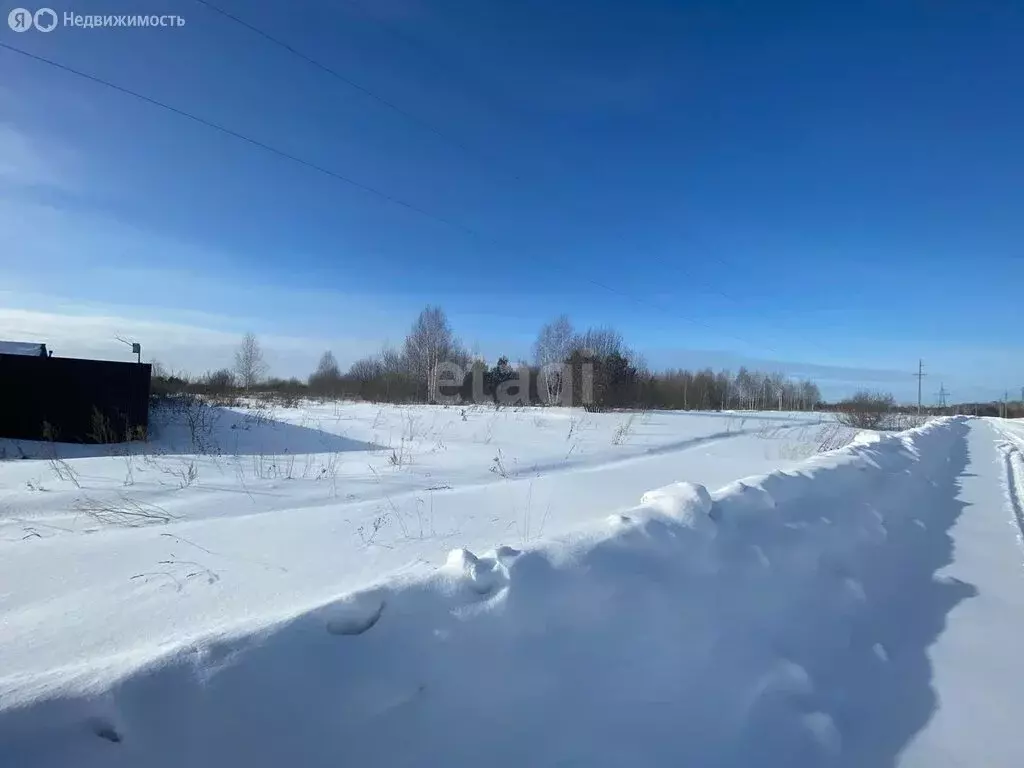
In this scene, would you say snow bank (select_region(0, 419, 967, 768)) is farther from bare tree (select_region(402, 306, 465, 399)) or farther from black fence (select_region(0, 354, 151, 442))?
bare tree (select_region(402, 306, 465, 399))

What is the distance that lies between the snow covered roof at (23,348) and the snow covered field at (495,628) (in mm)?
10205

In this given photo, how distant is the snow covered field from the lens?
1.43 m

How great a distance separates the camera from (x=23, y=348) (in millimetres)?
13227

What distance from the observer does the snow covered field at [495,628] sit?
143cm

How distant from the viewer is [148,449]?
26.8 feet

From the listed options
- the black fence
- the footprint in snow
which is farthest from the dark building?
the footprint in snow

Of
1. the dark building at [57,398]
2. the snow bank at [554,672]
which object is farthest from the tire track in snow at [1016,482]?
the dark building at [57,398]

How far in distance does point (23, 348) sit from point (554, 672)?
16.8 metres

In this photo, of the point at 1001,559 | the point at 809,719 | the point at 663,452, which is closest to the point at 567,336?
the point at 663,452

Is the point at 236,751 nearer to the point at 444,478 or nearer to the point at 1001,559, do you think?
the point at 444,478

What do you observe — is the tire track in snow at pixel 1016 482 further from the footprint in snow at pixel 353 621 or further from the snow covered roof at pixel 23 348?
the snow covered roof at pixel 23 348

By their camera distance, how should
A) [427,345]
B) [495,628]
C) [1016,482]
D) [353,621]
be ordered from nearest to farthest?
[353,621]
[495,628]
[1016,482]
[427,345]

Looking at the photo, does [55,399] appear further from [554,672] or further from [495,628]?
[554,672]

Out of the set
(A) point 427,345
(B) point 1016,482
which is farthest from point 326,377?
(B) point 1016,482
